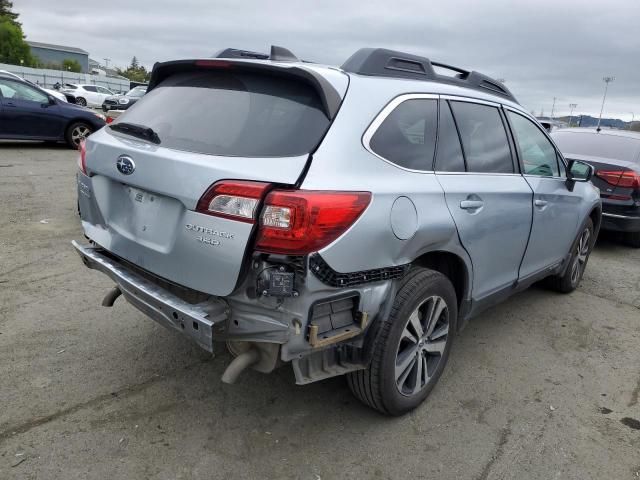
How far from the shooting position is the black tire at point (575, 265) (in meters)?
4.96

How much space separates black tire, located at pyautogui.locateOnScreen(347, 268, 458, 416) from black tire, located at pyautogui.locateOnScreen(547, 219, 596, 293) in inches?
91.7

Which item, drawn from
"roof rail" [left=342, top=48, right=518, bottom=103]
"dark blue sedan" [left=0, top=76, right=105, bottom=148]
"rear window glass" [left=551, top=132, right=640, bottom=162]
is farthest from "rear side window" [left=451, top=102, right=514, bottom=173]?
"dark blue sedan" [left=0, top=76, right=105, bottom=148]

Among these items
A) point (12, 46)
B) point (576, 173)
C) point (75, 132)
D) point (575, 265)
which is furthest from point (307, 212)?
point (12, 46)

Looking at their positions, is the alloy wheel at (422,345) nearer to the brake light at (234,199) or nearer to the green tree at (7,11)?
the brake light at (234,199)

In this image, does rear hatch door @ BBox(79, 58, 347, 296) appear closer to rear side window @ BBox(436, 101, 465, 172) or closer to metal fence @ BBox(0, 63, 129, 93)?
rear side window @ BBox(436, 101, 465, 172)

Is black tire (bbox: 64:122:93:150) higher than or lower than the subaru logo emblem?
lower

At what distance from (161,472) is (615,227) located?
20.9ft

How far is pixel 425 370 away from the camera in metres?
3.04

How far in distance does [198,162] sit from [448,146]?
1.47 meters

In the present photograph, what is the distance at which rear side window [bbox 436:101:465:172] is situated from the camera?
2.98 m

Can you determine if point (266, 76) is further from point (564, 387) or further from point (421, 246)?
point (564, 387)

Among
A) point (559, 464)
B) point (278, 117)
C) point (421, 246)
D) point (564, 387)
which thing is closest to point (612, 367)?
point (564, 387)

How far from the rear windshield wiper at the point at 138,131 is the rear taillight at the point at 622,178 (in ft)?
19.9

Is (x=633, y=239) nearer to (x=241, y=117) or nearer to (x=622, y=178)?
(x=622, y=178)
